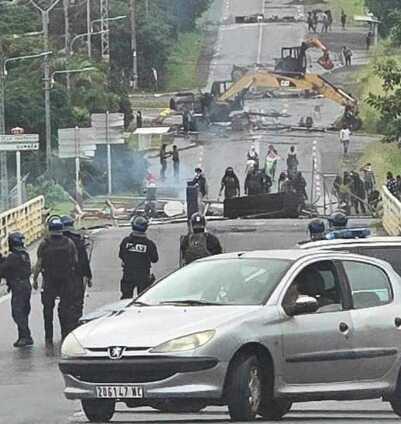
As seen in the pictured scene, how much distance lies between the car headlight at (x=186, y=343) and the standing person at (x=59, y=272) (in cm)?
809

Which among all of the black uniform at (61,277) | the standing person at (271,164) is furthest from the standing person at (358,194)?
the black uniform at (61,277)

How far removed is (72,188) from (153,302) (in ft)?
175

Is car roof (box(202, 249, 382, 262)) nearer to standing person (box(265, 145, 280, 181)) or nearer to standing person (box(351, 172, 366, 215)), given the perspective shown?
standing person (box(351, 172, 366, 215))

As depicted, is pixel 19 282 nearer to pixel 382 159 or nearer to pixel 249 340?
pixel 249 340

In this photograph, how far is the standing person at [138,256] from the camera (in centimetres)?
2158

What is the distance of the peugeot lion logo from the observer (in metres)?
12.3

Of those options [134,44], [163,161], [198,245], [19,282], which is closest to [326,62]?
[134,44]

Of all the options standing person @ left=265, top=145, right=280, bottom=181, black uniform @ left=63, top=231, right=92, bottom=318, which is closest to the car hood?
black uniform @ left=63, top=231, right=92, bottom=318

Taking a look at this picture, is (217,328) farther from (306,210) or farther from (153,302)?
(306,210)

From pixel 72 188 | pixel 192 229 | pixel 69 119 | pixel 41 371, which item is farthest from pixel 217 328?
pixel 69 119

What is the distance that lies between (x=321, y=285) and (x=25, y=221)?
1160 inches

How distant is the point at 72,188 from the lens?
66.4 metres

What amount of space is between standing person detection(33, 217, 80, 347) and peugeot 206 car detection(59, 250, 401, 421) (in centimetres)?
654

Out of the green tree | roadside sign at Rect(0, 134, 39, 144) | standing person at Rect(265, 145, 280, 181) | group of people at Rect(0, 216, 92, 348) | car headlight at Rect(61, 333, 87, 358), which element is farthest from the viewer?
standing person at Rect(265, 145, 280, 181)
